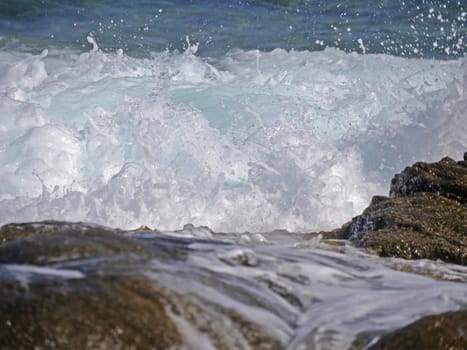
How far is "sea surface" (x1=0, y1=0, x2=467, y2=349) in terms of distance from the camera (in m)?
3.27

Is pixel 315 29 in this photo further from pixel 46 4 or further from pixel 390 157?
pixel 390 157

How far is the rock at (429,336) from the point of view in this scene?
237cm

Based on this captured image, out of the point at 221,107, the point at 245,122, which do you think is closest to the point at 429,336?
the point at 245,122

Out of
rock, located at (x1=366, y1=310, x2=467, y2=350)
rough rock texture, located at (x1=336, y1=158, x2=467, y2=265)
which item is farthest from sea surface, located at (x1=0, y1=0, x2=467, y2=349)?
rough rock texture, located at (x1=336, y1=158, x2=467, y2=265)

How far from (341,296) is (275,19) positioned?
41.6 feet

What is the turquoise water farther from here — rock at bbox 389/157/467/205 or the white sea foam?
rock at bbox 389/157/467/205

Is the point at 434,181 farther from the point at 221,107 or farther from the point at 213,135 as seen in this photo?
the point at 221,107

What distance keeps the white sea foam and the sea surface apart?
2 centimetres

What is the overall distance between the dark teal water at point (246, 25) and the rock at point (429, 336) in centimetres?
1072

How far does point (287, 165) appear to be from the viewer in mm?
7441

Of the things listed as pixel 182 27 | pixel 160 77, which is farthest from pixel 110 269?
pixel 182 27

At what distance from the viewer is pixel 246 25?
1466 centimetres

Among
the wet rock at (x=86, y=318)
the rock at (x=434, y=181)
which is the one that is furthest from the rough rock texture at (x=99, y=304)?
the rock at (x=434, y=181)

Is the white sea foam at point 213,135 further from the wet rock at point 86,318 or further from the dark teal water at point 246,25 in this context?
the wet rock at point 86,318
